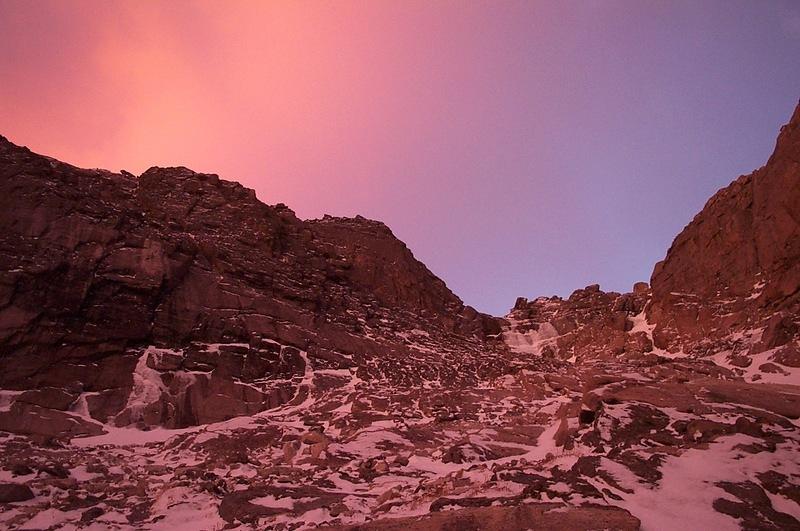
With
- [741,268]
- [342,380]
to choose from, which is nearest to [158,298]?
[342,380]

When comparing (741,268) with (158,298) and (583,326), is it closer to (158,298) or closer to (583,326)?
(583,326)

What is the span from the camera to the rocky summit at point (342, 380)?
12.6 meters

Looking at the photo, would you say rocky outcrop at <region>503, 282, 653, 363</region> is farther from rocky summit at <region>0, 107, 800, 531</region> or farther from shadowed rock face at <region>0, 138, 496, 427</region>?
shadowed rock face at <region>0, 138, 496, 427</region>

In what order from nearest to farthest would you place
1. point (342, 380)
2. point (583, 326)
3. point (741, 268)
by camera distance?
point (342, 380) → point (741, 268) → point (583, 326)

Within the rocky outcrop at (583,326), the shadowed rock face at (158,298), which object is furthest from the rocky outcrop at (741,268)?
the shadowed rock face at (158,298)

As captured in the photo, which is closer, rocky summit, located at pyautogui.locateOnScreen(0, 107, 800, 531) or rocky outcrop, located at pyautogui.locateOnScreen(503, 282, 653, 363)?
rocky summit, located at pyautogui.locateOnScreen(0, 107, 800, 531)

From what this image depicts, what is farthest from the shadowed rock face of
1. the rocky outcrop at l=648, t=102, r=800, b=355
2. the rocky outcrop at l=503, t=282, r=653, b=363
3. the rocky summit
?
the rocky outcrop at l=648, t=102, r=800, b=355

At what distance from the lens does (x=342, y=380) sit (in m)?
33.6

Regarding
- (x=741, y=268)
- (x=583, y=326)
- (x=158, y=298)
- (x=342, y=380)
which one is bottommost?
(x=342, y=380)

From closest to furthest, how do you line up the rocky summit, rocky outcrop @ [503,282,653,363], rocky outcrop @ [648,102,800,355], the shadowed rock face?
the rocky summit < the shadowed rock face < rocky outcrop @ [648,102,800,355] < rocky outcrop @ [503,282,653,363]

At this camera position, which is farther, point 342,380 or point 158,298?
point 158,298

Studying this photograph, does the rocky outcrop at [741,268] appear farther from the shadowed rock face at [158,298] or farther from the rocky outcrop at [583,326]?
the shadowed rock face at [158,298]

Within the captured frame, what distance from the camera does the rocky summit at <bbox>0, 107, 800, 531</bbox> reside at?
1262cm

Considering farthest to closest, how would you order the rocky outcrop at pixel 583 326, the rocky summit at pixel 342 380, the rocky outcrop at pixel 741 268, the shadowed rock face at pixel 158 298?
the rocky outcrop at pixel 583 326 < the rocky outcrop at pixel 741 268 < the shadowed rock face at pixel 158 298 < the rocky summit at pixel 342 380
